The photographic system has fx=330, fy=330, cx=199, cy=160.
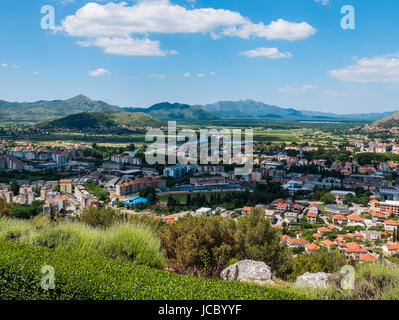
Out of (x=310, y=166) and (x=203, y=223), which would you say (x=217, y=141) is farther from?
(x=203, y=223)

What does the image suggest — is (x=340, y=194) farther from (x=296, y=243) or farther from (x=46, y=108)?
(x=46, y=108)

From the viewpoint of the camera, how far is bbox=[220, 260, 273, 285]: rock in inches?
161

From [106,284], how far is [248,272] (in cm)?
201

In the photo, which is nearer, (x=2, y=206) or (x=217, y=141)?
(x=2, y=206)

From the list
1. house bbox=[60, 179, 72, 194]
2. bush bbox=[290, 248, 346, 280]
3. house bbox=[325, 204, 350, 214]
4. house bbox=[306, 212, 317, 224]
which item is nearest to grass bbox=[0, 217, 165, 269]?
bush bbox=[290, 248, 346, 280]

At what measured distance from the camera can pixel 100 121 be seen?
61.9 metres

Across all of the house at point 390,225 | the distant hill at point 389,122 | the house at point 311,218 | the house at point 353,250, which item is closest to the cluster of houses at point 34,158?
the house at point 311,218

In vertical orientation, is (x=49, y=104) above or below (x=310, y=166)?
above

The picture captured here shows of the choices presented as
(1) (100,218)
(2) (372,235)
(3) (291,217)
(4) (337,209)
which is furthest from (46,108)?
(1) (100,218)

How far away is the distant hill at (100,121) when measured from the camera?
59562 mm
